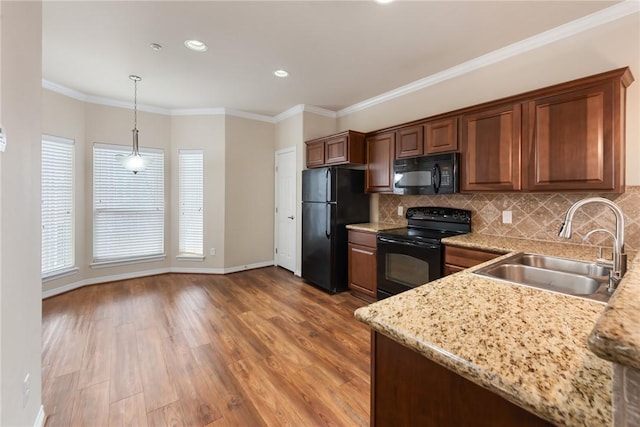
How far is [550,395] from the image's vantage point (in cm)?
55

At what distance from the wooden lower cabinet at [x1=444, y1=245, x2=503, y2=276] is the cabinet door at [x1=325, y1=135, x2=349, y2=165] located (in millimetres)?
1751

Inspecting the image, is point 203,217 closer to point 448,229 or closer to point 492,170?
point 448,229

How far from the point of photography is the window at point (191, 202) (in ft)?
15.2

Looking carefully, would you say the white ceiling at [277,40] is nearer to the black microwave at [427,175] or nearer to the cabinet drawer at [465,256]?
the black microwave at [427,175]

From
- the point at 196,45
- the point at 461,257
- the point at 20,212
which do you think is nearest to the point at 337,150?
the point at 196,45

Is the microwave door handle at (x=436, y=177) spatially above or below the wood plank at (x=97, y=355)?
above

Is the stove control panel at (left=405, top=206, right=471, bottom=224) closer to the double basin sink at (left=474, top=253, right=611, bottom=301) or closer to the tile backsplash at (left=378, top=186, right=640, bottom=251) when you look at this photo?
the tile backsplash at (left=378, top=186, right=640, bottom=251)

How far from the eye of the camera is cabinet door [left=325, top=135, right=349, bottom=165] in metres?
3.69

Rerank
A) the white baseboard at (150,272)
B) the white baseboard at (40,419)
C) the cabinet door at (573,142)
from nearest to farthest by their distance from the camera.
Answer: the white baseboard at (40,419), the cabinet door at (573,142), the white baseboard at (150,272)

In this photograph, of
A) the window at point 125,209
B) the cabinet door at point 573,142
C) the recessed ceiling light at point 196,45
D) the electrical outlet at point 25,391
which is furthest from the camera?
the window at point 125,209

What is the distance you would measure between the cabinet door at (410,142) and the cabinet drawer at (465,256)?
1.12 m

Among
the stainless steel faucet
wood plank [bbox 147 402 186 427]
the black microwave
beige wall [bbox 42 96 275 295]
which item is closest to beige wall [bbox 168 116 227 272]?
beige wall [bbox 42 96 275 295]

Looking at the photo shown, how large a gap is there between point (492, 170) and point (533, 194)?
1.44 feet

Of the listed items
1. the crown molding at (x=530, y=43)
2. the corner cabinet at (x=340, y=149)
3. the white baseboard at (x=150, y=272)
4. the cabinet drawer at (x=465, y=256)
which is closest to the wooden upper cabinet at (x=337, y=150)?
the corner cabinet at (x=340, y=149)
